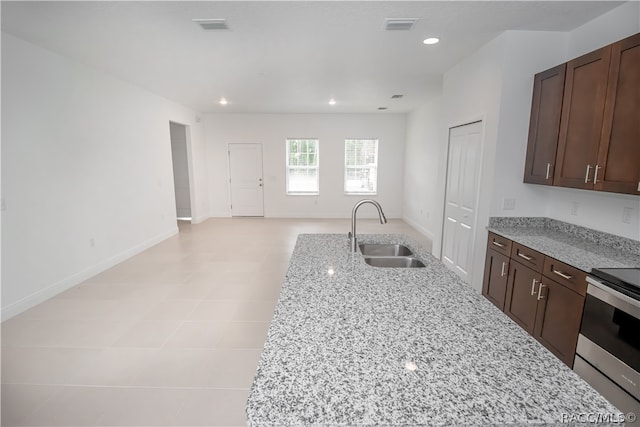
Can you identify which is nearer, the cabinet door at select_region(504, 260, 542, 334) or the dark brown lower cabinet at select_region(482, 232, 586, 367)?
the dark brown lower cabinet at select_region(482, 232, 586, 367)

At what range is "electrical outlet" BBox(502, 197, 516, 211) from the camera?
3.04 m

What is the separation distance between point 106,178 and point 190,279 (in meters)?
1.95

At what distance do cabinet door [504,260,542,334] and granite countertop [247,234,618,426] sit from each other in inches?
51.1

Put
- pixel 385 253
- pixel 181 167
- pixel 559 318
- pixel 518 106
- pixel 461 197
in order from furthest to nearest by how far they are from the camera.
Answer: pixel 181 167
pixel 461 197
pixel 518 106
pixel 385 253
pixel 559 318

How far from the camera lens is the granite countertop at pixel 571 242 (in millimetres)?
2074

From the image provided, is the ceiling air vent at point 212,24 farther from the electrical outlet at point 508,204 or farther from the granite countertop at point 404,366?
the electrical outlet at point 508,204

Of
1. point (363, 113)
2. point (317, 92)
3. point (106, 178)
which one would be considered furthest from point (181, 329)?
point (363, 113)

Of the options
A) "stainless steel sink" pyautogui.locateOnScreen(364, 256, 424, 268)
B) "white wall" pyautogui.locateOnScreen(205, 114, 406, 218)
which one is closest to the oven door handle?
"stainless steel sink" pyautogui.locateOnScreen(364, 256, 424, 268)

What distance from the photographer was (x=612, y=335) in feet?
5.66

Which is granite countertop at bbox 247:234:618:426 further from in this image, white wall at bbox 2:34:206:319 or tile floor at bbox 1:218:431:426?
white wall at bbox 2:34:206:319

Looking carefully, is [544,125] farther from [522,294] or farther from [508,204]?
[522,294]

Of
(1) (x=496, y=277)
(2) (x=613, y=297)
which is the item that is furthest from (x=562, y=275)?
(1) (x=496, y=277)

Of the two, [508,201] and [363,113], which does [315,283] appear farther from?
[363,113]

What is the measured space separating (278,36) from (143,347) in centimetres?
306
